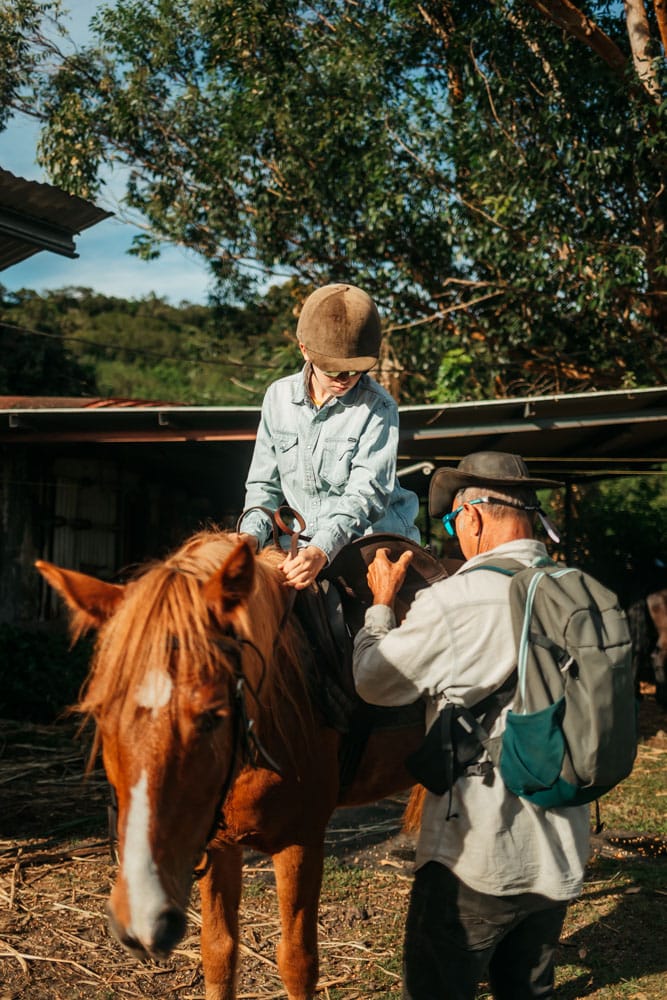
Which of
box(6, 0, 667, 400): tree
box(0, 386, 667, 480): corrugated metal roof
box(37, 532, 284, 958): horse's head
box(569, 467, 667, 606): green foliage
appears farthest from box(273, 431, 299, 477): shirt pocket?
box(569, 467, 667, 606): green foliage

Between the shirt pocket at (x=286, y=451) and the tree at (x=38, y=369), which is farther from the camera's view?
the tree at (x=38, y=369)

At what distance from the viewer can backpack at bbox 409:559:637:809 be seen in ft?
6.31

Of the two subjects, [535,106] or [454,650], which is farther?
[535,106]

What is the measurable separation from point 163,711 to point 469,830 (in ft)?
2.64

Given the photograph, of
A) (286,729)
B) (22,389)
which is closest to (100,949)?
(286,729)

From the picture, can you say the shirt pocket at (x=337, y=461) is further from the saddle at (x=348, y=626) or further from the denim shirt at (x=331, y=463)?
the saddle at (x=348, y=626)

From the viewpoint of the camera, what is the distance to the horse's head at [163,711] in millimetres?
1729

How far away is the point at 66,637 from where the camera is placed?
9.47 m

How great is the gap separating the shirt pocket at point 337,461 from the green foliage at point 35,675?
6.18m

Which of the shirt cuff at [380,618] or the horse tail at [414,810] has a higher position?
the shirt cuff at [380,618]

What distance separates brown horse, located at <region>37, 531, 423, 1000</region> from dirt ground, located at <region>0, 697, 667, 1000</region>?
108 centimetres

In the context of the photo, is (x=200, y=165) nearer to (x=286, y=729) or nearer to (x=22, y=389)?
(x=22, y=389)

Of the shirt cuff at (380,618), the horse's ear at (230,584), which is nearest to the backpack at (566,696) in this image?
the shirt cuff at (380,618)

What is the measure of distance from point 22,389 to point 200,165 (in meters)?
6.26
